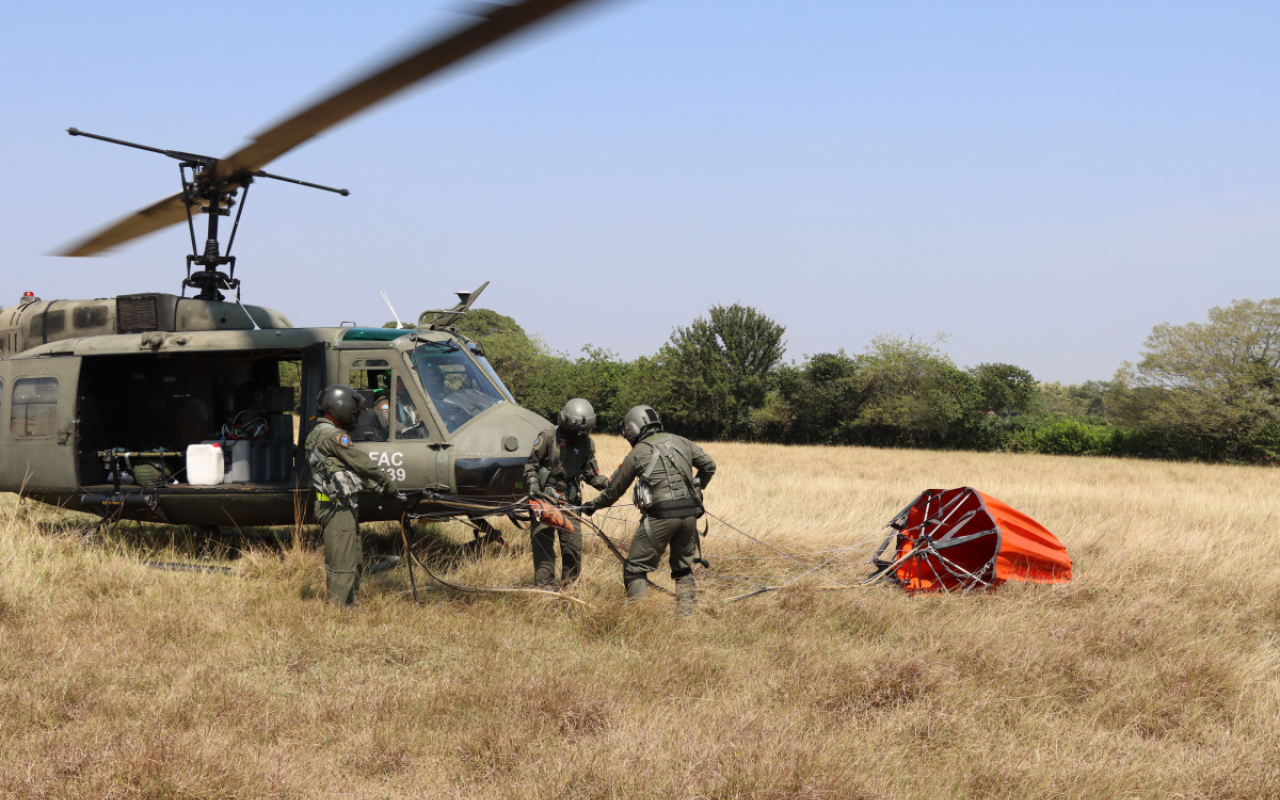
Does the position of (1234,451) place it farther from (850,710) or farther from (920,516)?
(850,710)

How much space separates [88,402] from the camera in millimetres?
8633

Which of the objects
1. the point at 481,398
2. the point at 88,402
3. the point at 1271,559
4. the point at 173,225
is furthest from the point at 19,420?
the point at 1271,559

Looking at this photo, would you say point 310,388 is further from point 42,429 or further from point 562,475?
point 42,429

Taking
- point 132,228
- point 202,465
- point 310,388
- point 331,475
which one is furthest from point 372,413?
point 132,228

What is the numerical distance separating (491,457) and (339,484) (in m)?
1.34

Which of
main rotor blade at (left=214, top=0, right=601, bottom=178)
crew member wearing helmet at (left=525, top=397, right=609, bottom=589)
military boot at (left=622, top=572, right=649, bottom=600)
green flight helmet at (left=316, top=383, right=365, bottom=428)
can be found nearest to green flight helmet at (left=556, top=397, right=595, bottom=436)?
crew member wearing helmet at (left=525, top=397, right=609, bottom=589)

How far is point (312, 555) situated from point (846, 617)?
15.5ft

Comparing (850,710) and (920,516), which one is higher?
(920,516)

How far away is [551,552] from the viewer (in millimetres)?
7328

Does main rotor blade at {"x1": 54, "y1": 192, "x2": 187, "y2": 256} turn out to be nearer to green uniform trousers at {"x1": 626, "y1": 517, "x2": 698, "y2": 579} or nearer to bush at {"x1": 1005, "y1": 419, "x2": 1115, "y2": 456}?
green uniform trousers at {"x1": 626, "y1": 517, "x2": 698, "y2": 579}

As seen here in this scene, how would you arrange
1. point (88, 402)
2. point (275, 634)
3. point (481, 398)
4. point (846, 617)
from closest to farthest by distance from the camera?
1. point (275, 634)
2. point (846, 617)
3. point (481, 398)
4. point (88, 402)

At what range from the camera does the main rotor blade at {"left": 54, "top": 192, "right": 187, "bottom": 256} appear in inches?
271

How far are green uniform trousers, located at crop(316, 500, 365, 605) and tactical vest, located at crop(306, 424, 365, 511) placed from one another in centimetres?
9

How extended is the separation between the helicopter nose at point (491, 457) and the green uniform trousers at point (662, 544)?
4.64 ft
